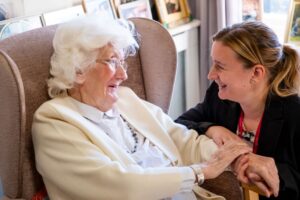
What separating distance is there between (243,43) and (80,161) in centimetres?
72

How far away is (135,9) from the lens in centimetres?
243

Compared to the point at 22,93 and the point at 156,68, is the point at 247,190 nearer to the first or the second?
the point at 156,68

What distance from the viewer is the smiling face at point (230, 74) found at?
1530 millimetres

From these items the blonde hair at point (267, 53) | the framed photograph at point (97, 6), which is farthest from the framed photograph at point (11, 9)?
the blonde hair at point (267, 53)

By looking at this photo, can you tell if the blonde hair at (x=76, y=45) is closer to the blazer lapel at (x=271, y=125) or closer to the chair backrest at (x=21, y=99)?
the chair backrest at (x=21, y=99)

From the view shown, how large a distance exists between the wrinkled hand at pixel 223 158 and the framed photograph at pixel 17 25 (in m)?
0.97

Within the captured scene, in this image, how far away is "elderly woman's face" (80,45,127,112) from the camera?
1.43 metres

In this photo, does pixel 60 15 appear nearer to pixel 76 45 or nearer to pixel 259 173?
pixel 76 45

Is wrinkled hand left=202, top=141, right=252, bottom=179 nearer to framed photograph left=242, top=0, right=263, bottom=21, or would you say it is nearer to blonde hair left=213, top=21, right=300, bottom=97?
blonde hair left=213, top=21, right=300, bottom=97

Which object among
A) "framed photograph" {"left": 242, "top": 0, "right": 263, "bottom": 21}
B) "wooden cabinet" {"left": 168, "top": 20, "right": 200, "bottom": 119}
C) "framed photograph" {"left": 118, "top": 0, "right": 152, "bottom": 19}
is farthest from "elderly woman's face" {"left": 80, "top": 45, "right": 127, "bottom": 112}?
"framed photograph" {"left": 242, "top": 0, "right": 263, "bottom": 21}

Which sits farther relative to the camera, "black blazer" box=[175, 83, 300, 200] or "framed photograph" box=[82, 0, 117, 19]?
"framed photograph" box=[82, 0, 117, 19]

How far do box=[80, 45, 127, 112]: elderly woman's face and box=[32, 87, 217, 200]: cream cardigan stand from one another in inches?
2.8

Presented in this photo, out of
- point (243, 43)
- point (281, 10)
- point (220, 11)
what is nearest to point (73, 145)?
point (243, 43)

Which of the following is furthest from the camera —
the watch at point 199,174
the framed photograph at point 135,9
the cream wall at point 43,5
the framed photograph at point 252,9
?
the framed photograph at point 252,9
